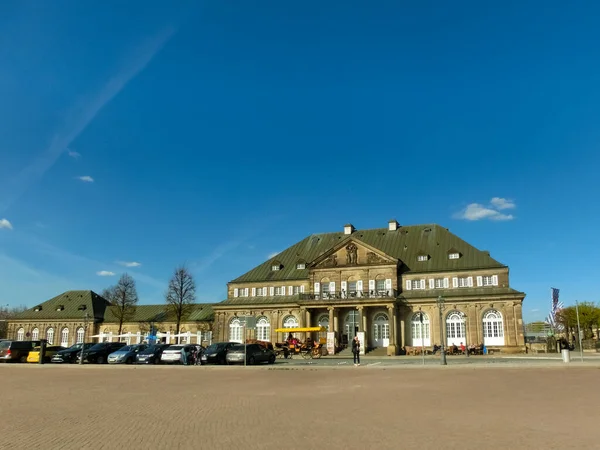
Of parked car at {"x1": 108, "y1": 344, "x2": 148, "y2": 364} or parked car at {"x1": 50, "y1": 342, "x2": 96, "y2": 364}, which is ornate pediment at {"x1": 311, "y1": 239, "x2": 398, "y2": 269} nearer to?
parked car at {"x1": 108, "y1": 344, "x2": 148, "y2": 364}

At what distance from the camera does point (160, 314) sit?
81.6 metres

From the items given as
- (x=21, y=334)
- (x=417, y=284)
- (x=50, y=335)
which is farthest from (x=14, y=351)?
(x=21, y=334)

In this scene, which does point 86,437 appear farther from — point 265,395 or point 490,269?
point 490,269

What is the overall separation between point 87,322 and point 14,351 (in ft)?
128

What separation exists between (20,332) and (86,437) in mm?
87203

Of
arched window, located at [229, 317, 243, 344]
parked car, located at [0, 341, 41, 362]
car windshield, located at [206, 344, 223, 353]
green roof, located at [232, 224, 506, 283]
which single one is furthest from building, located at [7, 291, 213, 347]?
car windshield, located at [206, 344, 223, 353]

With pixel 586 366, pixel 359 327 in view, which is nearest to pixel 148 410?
pixel 586 366

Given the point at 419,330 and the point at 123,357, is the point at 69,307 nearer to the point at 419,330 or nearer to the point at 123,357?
the point at 123,357

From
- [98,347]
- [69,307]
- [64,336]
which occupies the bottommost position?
[98,347]

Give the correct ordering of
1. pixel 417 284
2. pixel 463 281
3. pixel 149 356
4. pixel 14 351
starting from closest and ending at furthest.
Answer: pixel 149 356 → pixel 14 351 → pixel 463 281 → pixel 417 284

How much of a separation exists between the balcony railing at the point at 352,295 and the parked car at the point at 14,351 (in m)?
29.4

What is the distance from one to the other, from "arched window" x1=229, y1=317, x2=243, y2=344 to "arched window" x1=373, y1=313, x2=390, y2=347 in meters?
17.1

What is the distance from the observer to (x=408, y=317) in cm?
5875

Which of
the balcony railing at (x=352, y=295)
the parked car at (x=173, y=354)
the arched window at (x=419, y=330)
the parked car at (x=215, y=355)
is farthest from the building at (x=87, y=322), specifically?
the parked car at (x=215, y=355)
